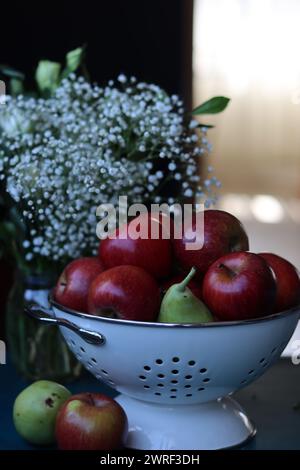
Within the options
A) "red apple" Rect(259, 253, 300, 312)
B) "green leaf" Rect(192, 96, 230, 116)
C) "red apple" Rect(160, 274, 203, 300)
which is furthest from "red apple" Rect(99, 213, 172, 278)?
"green leaf" Rect(192, 96, 230, 116)

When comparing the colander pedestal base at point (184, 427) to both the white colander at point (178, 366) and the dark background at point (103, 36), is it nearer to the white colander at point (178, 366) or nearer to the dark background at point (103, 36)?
the white colander at point (178, 366)

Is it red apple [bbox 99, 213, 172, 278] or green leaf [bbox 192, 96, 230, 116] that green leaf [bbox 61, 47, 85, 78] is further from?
red apple [bbox 99, 213, 172, 278]

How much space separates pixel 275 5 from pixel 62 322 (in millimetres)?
3163

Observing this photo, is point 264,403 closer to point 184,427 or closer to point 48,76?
point 184,427

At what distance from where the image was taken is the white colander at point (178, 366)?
68 centimetres

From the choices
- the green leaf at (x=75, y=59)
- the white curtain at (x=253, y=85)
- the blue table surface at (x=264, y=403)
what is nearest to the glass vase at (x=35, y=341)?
the blue table surface at (x=264, y=403)

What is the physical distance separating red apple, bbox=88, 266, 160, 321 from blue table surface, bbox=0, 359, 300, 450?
0.55ft

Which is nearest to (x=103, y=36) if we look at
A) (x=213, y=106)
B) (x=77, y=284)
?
(x=213, y=106)

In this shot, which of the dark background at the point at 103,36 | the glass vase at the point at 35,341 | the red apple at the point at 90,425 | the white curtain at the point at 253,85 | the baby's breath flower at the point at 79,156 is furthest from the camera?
the white curtain at the point at 253,85

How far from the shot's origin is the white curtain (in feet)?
11.7

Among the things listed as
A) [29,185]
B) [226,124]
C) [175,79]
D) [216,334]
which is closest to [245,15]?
[226,124]

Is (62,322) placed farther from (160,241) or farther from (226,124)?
(226,124)

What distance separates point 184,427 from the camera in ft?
2.39

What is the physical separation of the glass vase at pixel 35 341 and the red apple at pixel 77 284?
0.66ft
